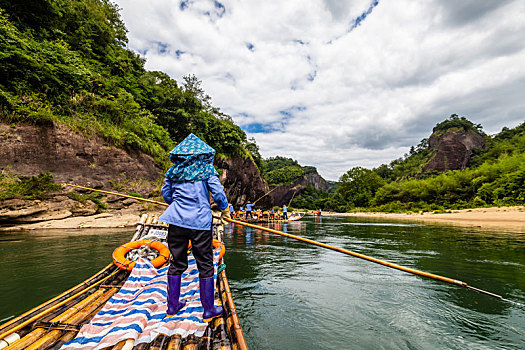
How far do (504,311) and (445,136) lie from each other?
71.0 metres

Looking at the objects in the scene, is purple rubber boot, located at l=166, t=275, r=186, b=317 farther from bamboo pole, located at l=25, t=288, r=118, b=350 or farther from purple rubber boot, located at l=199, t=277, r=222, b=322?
bamboo pole, located at l=25, t=288, r=118, b=350

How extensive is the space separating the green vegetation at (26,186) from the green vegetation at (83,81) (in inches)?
107

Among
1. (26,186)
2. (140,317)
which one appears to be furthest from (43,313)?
→ (26,186)

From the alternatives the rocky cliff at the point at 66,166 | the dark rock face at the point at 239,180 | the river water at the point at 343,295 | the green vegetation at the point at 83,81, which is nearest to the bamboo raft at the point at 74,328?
the river water at the point at 343,295

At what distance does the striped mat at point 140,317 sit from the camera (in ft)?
5.68

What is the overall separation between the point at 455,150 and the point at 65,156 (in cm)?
7231

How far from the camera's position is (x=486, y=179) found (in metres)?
26.3

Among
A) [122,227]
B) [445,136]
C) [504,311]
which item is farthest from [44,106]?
[445,136]

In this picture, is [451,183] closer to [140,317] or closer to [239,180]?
[239,180]

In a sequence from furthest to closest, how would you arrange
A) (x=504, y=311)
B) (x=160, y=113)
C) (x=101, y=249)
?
(x=160, y=113) → (x=101, y=249) → (x=504, y=311)

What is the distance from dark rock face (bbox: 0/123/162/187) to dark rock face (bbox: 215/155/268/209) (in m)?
9.96

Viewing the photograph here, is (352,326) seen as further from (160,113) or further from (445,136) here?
(445,136)

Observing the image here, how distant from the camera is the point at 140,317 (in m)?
2.01

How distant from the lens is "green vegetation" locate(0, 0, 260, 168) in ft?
32.3
